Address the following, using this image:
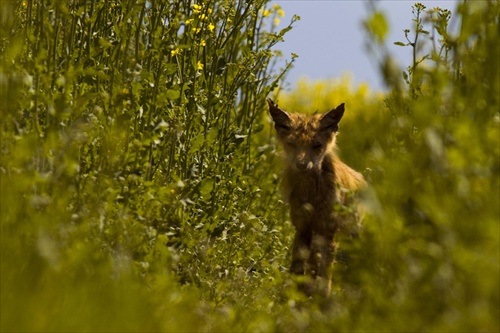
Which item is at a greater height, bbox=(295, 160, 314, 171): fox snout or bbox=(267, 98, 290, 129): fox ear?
bbox=(267, 98, 290, 129): fox ear

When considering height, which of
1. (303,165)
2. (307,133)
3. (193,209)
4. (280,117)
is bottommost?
(193,209)

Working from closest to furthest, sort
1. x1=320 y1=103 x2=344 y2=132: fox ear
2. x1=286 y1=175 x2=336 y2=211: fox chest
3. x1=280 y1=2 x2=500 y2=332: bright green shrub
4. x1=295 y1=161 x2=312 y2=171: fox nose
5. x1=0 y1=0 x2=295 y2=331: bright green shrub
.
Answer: x1=280 y1=2 x2=500 y2=332: bright green shrub < x1=0 y1=0 x2=295 y2=331: bright green shrub < x1=295 y1=161 x2=312 y2=171: fox nose < x1=286 y1=175 x2=336 y2=211: fox chest < x1=320 y1=103 x2=344 y2=132: fox ear

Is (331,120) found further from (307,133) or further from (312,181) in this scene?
(312,181)

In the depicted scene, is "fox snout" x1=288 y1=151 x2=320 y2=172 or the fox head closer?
"fox snout" x1=288 y1=151 x2=320 y2=172

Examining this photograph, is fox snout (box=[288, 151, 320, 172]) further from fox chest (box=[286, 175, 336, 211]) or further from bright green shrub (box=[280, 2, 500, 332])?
bright green shrub (box=[280, 2, 500, 332])

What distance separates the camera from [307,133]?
816cm

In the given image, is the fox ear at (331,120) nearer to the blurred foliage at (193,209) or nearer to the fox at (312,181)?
the fox at (312,181)

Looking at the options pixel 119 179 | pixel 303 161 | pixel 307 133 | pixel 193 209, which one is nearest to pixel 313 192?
pixel 303 161

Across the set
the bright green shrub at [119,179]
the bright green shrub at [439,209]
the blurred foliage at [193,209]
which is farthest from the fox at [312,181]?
the bright green shrub at [439,209]

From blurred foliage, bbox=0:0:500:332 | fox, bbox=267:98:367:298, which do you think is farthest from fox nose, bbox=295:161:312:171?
blurred foliage, bbox=0:0:500:332

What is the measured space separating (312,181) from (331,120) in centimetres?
61

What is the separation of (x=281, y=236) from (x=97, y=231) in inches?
205

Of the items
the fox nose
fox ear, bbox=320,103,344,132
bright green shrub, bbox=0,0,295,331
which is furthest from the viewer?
fox ear, bbox=320,103,344,132

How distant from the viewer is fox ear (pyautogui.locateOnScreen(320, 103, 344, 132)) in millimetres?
8188
